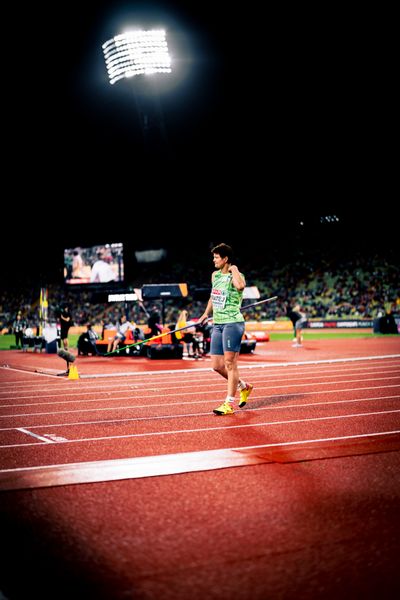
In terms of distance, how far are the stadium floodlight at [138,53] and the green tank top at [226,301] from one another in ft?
111

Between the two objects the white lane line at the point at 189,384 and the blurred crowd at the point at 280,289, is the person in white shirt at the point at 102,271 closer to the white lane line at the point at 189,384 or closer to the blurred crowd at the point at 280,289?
the blurred crowd at the point at 280,289

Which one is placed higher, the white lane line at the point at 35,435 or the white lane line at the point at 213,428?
the white lane line at the point at 35,435

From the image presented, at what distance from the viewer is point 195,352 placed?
2302cm

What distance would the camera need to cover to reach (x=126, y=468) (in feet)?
20.5

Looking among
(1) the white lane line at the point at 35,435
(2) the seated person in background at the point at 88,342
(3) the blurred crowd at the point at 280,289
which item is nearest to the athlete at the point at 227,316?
(1) the white lane line at the point at 35,435

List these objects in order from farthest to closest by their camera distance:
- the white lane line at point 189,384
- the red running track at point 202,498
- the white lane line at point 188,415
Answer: the white lane line at point 189,384, the white lane line at point 188,415, the red running track at point 202,498

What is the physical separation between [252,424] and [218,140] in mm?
41319

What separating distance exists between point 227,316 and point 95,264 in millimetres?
44317

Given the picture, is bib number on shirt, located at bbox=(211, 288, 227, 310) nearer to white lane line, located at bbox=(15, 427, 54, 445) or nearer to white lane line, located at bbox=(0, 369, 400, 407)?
white lane line, located at bbox=(15, 427, 54, 445)

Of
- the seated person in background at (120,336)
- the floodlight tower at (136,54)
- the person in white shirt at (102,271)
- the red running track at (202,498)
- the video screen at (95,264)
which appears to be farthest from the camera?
the person in white shirt at (102,271)

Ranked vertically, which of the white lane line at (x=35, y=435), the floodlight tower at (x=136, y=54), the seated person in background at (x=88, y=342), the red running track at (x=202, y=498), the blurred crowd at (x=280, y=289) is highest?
the floodlight tower at (x=136, y=54)

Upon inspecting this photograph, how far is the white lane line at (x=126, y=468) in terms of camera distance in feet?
19.2

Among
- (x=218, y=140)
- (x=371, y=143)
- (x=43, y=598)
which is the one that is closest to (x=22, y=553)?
(x=43, y=598)

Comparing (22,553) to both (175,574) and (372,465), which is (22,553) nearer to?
(175,574)
